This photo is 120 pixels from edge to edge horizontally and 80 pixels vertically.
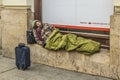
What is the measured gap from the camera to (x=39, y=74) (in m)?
5.75

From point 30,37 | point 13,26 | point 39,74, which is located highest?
point 13,26

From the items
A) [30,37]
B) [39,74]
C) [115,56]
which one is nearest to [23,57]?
[39,74]

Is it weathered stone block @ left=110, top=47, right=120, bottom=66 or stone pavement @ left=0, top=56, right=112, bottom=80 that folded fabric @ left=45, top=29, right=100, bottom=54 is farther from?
stone pavement @ left=0, top=56, right=112, bottom=80

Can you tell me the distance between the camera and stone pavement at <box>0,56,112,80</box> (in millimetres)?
5488

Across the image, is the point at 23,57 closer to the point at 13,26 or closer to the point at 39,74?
the point at 39,74

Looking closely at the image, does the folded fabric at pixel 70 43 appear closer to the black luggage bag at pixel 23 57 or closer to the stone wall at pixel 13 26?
the black luggage bag at pixel 23 57

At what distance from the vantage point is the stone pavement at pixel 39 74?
5.49m

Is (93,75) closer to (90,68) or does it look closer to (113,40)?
(90,68)

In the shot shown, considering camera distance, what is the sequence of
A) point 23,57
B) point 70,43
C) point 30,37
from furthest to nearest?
point 30,37, point 23,57, point 70,43

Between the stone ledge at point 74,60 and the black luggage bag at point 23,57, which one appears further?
the black luggage bag at point 23,57

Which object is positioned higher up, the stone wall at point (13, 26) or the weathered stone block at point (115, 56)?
the stone wall at point (13, 26)

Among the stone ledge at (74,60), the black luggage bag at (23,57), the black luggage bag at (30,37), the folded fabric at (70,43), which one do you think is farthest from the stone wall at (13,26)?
the folded fabric at (70,43)

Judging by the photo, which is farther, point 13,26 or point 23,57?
point 13,26

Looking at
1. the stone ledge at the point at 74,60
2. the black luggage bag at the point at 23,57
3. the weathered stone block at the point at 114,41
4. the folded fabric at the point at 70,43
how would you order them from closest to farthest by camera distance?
the weathered stone block at the point at 114,41 < the stone ledge at the point at 74,60 < the folded fabric at the point at 70,43 < the black luggage bag at the point at 23,57
